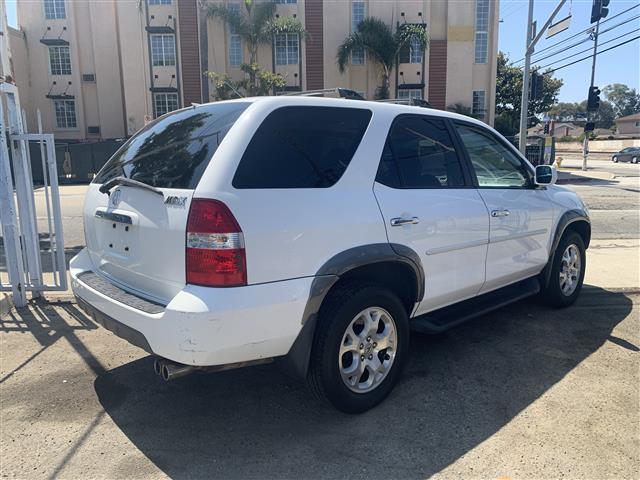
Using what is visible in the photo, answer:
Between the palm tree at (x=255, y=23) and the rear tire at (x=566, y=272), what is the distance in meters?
27.3

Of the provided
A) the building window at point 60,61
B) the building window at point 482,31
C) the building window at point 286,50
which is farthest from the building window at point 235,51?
the building window at point 482,31

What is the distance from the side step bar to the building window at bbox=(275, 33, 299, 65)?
98.9ft

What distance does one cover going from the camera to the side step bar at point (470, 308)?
3.68 meters

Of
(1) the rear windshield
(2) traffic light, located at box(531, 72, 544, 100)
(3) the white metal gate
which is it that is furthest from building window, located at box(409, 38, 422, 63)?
(1) the rear windshield

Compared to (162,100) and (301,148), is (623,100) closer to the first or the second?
(162,100)

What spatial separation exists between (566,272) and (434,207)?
2457 mm

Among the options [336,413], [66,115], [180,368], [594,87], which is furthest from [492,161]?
[66,115]

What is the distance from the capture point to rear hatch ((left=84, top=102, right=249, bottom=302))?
2.77 m

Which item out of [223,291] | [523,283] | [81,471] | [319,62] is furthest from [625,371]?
[319,62]

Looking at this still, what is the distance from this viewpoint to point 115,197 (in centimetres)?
324

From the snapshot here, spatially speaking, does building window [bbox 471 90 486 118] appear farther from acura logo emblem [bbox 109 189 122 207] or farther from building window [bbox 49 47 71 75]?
acura logo emblem [bbox 109 189 122 207]

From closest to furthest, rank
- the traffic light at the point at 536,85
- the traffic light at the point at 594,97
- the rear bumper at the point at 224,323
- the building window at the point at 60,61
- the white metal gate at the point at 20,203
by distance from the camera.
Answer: the rear bumper at the point at 224,323, the white metal gate at the point at 20,203, the traffic light at the point at 536,85, the traffic light at the point at 594,97, the building window at the point at 60,61

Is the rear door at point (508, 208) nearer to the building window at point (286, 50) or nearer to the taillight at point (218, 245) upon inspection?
the taillight at point (218, 245)

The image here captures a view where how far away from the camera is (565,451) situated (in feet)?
9.48
